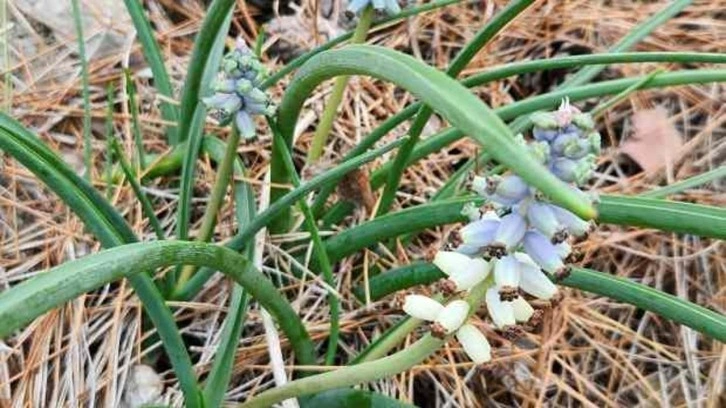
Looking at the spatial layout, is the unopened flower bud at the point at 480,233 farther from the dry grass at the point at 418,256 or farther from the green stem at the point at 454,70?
the dry grass at the point at 418,256

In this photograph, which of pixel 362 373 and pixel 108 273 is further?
pixel 362 373

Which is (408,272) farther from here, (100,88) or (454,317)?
(100,88)

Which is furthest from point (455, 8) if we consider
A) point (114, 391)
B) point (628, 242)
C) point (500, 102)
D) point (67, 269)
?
point (67, 269)

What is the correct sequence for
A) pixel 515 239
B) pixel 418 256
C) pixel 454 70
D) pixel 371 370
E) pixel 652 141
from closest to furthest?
pixel 515 239
pixel 371 370
pixel 454 70
pixel 418 256
pixel 652 141

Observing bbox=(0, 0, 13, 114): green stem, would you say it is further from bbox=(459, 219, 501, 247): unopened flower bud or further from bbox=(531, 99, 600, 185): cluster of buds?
bbox=(531, 99, 600, 185): cluster of buds

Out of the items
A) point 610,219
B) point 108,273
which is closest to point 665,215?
point 610,219

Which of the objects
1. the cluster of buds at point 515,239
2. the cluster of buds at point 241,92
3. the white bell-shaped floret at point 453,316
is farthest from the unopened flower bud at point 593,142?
the cluster of buds at point 241,92

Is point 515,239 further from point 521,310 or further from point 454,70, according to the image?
point 454,70
